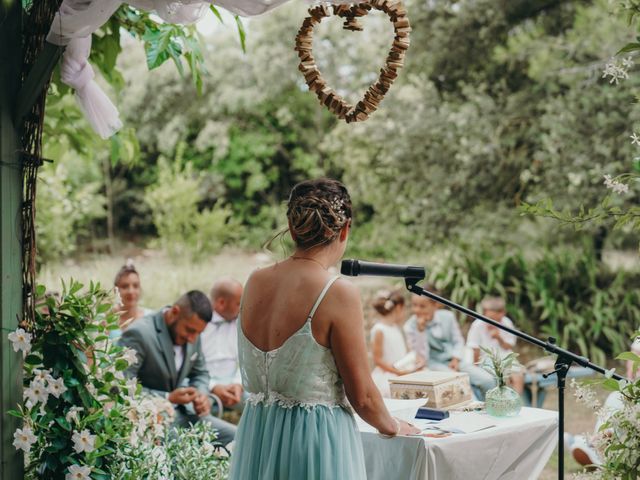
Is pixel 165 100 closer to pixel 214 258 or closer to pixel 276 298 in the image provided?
pixel 214 258

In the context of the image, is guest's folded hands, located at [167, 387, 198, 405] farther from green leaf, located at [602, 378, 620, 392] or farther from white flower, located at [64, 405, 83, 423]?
green leaf, located at [602, 378, 620, 392]

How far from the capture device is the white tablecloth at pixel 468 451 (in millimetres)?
2900

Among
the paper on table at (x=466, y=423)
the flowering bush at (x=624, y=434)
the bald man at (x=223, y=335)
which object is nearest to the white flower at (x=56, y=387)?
the paper on table at (x=466, y=423)

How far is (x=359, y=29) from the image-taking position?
2912mm

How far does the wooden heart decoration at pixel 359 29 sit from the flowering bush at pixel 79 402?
1.21 meters

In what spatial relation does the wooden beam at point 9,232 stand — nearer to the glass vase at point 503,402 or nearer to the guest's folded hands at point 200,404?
the guest's folded hands at point 200,404

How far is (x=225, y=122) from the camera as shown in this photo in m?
15.1

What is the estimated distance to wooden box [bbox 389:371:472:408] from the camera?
3360mm

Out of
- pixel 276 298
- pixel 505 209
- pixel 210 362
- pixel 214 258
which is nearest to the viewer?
pixel 276 298

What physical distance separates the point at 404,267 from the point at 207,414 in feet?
8.55

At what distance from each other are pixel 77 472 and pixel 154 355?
1.68 metres

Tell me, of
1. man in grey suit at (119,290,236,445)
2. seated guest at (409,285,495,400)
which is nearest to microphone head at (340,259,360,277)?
man in grey suit at (119,290,236,445)

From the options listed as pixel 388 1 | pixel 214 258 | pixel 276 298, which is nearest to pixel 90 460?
pixel 276 298

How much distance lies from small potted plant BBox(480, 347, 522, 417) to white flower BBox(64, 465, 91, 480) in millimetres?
1597
